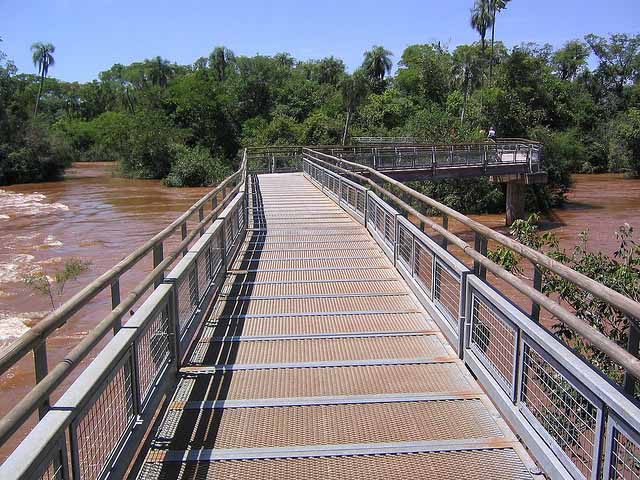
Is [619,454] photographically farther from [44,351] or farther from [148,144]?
[148,144]

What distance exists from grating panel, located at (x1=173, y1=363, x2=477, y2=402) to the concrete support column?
3176 centimetres

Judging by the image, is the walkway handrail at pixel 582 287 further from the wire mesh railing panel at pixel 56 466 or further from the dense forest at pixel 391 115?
the dense forest at pixel 391 115

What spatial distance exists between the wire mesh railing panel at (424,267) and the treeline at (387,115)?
104 ft

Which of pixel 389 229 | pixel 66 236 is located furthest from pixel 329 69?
pixel 389 229

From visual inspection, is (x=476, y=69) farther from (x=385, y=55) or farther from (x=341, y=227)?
(x=341, y=227)

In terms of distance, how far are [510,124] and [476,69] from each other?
770 inches

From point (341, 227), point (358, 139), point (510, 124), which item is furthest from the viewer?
point (358, 139)

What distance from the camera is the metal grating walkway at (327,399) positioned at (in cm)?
348

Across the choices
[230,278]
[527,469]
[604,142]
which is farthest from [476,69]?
[527,469]

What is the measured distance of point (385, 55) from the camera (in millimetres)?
88688

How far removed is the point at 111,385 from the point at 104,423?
0.68 feet

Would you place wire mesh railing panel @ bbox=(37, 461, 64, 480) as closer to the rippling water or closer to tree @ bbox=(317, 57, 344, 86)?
the rippling water

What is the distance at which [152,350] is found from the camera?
4.16 m

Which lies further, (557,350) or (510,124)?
(510,124)
